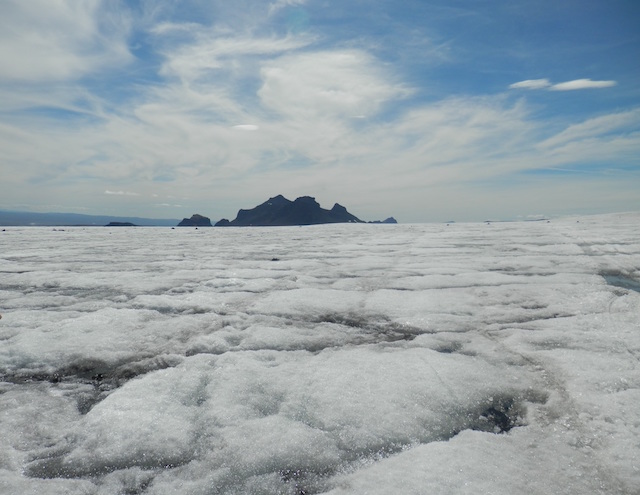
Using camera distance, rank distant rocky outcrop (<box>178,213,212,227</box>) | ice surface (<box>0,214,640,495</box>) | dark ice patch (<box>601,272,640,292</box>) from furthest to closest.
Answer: distant rocky outcrop (<box>178,213,212,227</box>)
dark ice patch (<box>601,272,640,292</box>)
ice surface (<box>0,214,640,495</box>)

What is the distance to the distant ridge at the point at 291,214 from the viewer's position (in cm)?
13188

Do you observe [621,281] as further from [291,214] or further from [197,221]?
[291,214]

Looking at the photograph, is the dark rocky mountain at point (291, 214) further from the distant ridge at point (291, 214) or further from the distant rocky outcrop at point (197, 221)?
the distant rocky outcrop at point (197, 221)

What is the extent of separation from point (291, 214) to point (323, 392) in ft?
434

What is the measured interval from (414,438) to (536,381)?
891mm

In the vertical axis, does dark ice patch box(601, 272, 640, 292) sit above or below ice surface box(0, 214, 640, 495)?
above

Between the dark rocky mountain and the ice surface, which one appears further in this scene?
the dark rocky mountain

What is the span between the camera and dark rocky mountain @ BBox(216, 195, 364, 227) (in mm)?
131875

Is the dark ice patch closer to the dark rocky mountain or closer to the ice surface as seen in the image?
the ice surface

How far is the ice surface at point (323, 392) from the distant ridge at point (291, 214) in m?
124

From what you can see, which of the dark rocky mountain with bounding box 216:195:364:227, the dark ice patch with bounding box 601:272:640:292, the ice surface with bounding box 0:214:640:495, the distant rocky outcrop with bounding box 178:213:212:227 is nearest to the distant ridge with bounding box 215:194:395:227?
the dark rocky mountain with bounding box 216:195:364:227

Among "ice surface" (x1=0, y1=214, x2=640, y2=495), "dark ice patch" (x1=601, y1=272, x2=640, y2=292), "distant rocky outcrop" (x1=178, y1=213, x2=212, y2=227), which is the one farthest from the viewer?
"distant rocky outcrop" (x1=178, y1=213, x2=212, y2=227)

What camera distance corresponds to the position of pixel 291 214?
436 feet

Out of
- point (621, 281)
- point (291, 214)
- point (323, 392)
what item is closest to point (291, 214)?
point (291, 214)
